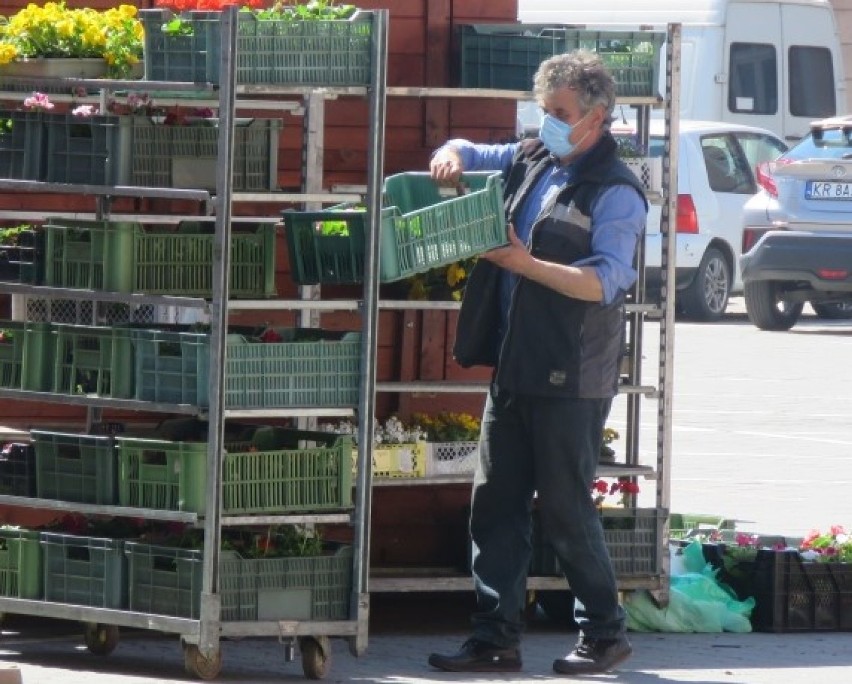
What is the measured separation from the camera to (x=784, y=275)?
19.6 metres

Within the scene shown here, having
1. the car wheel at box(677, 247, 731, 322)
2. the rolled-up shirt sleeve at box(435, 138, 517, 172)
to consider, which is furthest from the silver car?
the rolled-up shirt sleeve at box(435, 138, 517, 172)

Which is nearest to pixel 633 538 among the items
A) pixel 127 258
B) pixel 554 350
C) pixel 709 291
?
pixel 554 350

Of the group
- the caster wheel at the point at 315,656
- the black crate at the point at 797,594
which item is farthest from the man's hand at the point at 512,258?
the black crate at the point at 797,594

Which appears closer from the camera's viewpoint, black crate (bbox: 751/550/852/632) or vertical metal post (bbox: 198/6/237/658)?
vertical metal post (bbox: 198/6/237/658)

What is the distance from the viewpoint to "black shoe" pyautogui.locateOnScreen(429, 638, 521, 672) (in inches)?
296

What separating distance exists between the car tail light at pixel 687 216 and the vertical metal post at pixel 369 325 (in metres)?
14.0

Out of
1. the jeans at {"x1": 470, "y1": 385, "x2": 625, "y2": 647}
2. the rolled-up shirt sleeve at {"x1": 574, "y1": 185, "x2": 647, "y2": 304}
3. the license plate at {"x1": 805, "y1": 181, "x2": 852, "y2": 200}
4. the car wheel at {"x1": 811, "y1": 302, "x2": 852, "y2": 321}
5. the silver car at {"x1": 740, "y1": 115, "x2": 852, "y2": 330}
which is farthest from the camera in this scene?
the car wheel at {"x1": 811, "y1": 302, "x2": 852, "y2": 321}

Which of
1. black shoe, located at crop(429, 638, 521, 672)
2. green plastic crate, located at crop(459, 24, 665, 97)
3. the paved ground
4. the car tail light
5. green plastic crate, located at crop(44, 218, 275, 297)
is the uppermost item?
the car tail light

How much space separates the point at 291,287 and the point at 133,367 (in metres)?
1.36

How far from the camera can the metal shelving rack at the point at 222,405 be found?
711 centimetres

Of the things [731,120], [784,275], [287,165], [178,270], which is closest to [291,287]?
[287,165]

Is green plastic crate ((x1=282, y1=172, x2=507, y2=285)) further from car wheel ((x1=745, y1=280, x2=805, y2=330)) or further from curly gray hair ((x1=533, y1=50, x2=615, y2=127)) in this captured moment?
car wheel ((x1=745, y1=280, x2=805, y2=330))

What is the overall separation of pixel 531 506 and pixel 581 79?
1.41 metres

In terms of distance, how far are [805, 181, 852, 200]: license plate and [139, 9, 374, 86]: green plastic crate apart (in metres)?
12.3
